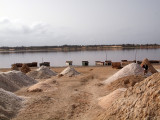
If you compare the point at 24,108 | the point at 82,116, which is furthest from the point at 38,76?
the point at 82,116

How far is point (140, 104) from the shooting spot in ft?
20.1

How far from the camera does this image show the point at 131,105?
636 centimetres

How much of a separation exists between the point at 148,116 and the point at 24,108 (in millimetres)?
5260

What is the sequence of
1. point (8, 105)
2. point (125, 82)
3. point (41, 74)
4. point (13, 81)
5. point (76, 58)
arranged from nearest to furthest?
point (8, 105), point (125, 82), point (13, 81), point (41, 74), point (76, 58)

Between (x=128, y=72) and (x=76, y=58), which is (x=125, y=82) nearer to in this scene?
(x=128, y=72)

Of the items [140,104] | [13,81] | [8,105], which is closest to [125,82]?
[140,104]

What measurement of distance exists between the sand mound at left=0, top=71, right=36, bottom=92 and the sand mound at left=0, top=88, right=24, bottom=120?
3.99 m

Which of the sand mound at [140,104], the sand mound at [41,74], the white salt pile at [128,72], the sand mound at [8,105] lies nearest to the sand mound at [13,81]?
the sand mound at [41,74]

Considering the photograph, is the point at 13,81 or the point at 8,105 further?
the point at 13,81

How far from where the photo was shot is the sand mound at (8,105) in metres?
7.51

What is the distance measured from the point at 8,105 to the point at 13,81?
256 inches

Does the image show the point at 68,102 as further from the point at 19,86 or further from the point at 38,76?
the point at 38,76

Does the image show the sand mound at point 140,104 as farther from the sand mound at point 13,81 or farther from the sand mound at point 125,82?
the sand mound at point 13,81

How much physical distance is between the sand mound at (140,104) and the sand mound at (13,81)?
8.30 metres
